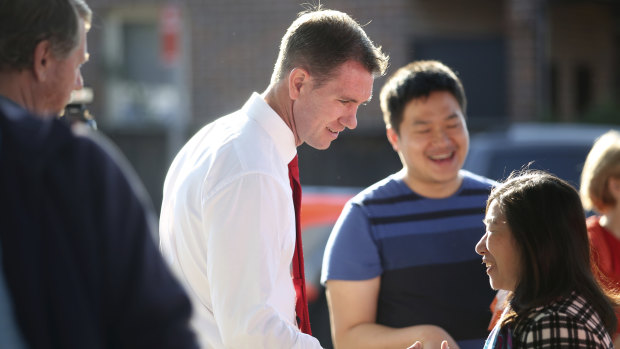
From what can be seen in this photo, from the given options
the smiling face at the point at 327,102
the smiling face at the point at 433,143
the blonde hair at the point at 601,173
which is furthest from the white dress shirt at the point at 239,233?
the blonde hair at the point at 601,173

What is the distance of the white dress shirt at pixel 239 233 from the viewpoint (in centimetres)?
217

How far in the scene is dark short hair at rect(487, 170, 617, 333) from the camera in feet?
7.68

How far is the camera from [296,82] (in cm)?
261

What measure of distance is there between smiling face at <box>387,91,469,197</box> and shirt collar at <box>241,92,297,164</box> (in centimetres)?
79

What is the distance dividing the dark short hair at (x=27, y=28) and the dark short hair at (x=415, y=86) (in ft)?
5.92

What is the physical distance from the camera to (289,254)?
2346mm

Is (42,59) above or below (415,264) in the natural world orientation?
above

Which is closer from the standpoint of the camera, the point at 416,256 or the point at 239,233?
the point at 239,233

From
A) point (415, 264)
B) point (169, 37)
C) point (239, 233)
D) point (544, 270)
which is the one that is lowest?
point (415, 264)

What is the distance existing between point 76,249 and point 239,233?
30.8 inches

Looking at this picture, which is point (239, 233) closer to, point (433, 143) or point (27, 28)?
point (27, 28)

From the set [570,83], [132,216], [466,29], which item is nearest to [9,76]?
[132,216]

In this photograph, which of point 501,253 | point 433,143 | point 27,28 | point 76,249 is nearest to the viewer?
point 76,249

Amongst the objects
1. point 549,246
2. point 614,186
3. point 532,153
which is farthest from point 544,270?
point 532,153
